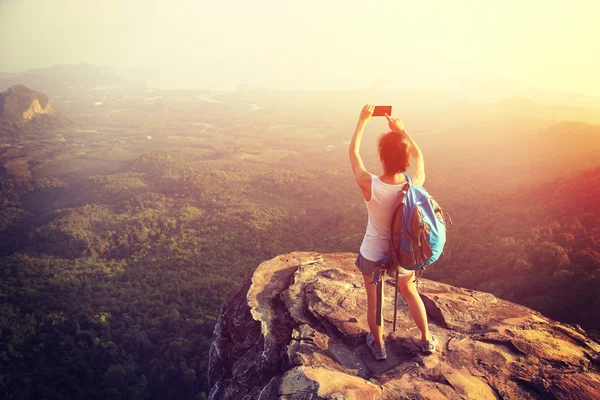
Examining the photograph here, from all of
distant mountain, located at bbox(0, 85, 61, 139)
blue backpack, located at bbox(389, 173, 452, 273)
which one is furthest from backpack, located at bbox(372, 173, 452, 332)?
distant mountain, located at bbox(0, 85, 61, 139)

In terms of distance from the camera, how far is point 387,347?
630cm

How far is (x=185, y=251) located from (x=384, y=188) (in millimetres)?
41650

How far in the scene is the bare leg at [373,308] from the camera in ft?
18.3

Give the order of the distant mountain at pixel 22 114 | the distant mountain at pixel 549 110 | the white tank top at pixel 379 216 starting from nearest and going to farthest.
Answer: the white tank top at pixel 379 216, the distant mountain at pixel 549 110, the distant mountain at pixel 22 114

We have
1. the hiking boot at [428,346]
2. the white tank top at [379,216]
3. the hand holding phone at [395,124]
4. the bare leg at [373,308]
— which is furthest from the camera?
the hiking boot at [428,346]

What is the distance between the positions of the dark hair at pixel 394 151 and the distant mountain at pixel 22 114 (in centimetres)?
14725

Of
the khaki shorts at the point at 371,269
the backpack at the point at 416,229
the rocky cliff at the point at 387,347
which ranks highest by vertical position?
the backpack at the point at 416,229

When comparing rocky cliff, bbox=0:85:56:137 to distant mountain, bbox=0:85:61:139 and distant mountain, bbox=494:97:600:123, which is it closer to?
distant mountain, bbox=0:85:61:139

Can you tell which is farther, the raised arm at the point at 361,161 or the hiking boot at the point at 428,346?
the hiking boot at the point at 428,346

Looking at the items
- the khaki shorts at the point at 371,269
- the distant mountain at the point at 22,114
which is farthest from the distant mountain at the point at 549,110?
the distant mountain at the point at 22,114

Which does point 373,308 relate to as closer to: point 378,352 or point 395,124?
point 378,352

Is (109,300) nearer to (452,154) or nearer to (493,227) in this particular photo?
(493,227)

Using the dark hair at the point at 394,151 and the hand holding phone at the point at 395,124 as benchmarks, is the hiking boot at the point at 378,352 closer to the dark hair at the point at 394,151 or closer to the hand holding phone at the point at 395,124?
the dark hair at the point at 394,151

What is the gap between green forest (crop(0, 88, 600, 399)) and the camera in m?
23.2
